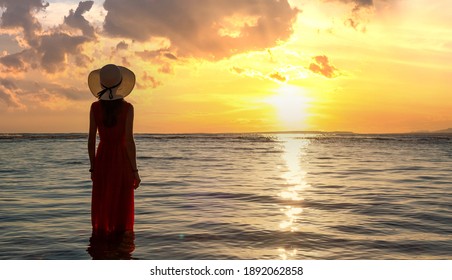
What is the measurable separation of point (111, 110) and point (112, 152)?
24.2 inches

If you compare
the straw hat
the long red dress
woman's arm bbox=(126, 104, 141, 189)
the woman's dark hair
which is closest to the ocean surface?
the long red dress

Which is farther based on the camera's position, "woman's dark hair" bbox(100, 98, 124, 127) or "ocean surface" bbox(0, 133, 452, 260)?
"ocean surface" bbox(0, 133, 452, 260)

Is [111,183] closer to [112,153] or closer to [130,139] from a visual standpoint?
[112,153]

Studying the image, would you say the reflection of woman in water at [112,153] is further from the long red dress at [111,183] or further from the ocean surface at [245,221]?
the ocean surface at [245,221]

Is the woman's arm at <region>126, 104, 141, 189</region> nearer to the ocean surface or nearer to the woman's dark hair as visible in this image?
the woman's dark hair

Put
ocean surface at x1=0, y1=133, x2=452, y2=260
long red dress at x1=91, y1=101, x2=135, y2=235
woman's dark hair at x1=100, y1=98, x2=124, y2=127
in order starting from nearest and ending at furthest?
woman's dark hair at x1=100, y1=98, x2=124, y2=127, long red dress at x1=91, y1=101, x2=135, y2=235, ocean surface at x1=0, y1=133, x2=452, y2=260

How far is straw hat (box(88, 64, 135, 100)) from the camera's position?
751 cm

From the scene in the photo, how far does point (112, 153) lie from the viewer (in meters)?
7.69

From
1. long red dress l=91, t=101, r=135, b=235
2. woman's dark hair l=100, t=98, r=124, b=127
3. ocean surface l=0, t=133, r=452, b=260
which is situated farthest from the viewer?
ocean surface l=0, t=133, r=452, b=260

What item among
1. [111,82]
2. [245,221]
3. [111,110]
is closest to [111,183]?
[111,110]

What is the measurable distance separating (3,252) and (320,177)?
49.4 feet
